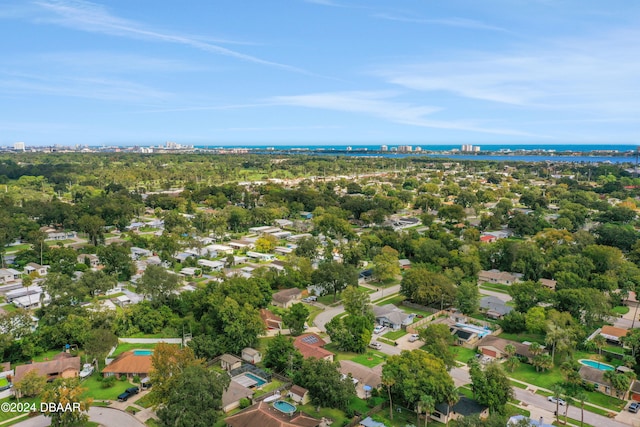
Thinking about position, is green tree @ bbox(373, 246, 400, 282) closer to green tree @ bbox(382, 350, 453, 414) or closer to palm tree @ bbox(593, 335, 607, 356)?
palm tree @ bbox(593, 335, 607, 356)

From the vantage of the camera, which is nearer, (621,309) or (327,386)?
(327,386)

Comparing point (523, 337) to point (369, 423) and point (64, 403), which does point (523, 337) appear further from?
point (64, 403)

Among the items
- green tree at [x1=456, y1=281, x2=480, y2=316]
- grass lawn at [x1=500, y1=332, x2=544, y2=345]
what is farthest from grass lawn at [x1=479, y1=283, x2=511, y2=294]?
grass lawn at [x1=500, y1=332, x2=544, y2=345]

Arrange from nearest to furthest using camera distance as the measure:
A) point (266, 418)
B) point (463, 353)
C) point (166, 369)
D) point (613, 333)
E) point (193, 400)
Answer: point (193, 400) < point (266, 418) < point (166, 369) < point (463, 353) < point (613, 333)

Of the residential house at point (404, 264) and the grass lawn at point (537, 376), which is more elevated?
the residential house at point (404, 264)

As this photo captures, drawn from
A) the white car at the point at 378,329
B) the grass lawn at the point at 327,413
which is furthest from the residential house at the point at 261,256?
the grass lawn at the point at 327,413

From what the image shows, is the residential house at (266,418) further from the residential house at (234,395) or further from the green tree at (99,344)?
the green tree at (99,344)

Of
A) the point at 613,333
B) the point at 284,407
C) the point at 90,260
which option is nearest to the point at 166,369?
the point at 284,407
